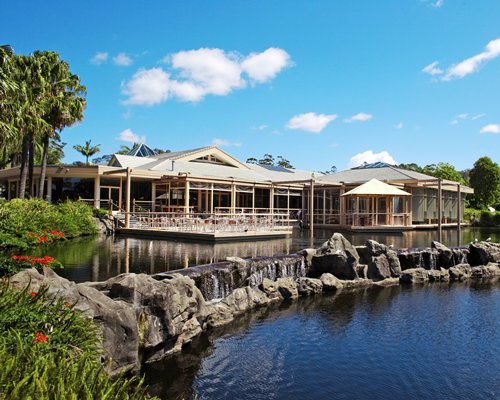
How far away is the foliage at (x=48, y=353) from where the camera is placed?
3.18m

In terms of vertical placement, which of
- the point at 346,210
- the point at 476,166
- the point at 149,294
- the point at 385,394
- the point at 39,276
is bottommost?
the point at 385,394

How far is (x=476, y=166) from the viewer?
44.5 meters

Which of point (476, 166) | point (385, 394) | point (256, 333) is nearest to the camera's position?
point (385, 394)

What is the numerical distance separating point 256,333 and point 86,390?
5.81 m

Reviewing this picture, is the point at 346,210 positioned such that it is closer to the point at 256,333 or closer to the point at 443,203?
the point at 443,203

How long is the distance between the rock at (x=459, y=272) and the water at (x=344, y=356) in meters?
3.83

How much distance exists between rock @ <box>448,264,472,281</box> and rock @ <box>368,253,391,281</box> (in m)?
2.45

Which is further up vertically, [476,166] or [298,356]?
[476,166]

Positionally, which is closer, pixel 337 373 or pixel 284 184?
pixel 337 373

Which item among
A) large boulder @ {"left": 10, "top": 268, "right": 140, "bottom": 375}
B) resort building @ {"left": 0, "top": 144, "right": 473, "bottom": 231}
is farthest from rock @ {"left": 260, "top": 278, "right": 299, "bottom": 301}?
resort building @ {"left": 0, "top": 144, "right": 473, "bottom": 231}

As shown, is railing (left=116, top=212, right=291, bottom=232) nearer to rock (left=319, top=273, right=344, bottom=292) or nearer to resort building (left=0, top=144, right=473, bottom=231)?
resort building (left=0, top=144, right=473, bottom=231)

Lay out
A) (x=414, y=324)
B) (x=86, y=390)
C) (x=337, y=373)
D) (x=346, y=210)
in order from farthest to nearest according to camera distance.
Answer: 1. (x=346, y=210)
2. (x=414, y=324)
3. (x=337, y=373)
4. (x=86, y=390)

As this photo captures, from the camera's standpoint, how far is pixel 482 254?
55.3ft

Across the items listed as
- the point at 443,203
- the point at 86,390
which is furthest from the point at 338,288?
the point at 443,203
